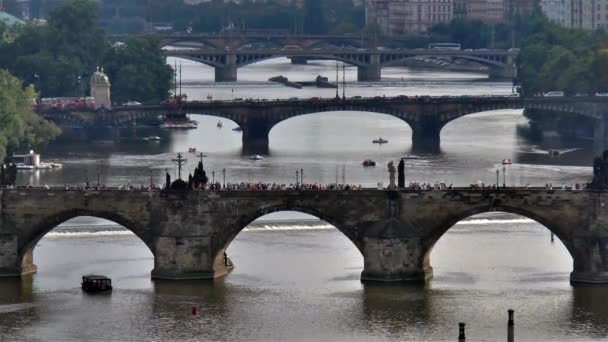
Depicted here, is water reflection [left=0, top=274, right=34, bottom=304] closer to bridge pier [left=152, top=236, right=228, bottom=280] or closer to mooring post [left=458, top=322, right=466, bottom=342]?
bridge pier [left=152, top=236, right=228, bottom=280]

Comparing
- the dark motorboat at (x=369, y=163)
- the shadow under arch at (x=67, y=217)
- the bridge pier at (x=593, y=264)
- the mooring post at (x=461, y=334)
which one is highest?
the dark motorboat at (x=369, y=163)

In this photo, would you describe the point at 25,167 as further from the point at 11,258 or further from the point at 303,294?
the point at 303,294

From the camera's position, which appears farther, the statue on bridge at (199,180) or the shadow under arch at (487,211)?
the statue on bridge at (199,180)

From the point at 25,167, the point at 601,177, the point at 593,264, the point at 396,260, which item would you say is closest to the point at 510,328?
the point at 593,264

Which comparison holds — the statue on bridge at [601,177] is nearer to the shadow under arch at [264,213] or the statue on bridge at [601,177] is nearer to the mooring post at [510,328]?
the shadow under arch at [264,213]

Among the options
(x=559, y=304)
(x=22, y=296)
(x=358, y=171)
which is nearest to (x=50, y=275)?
(x=22, y=296)

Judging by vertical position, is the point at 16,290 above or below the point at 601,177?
below

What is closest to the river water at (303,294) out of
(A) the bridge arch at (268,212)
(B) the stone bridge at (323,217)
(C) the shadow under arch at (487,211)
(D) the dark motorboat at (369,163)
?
(B) the stone bridge at (323,217)
